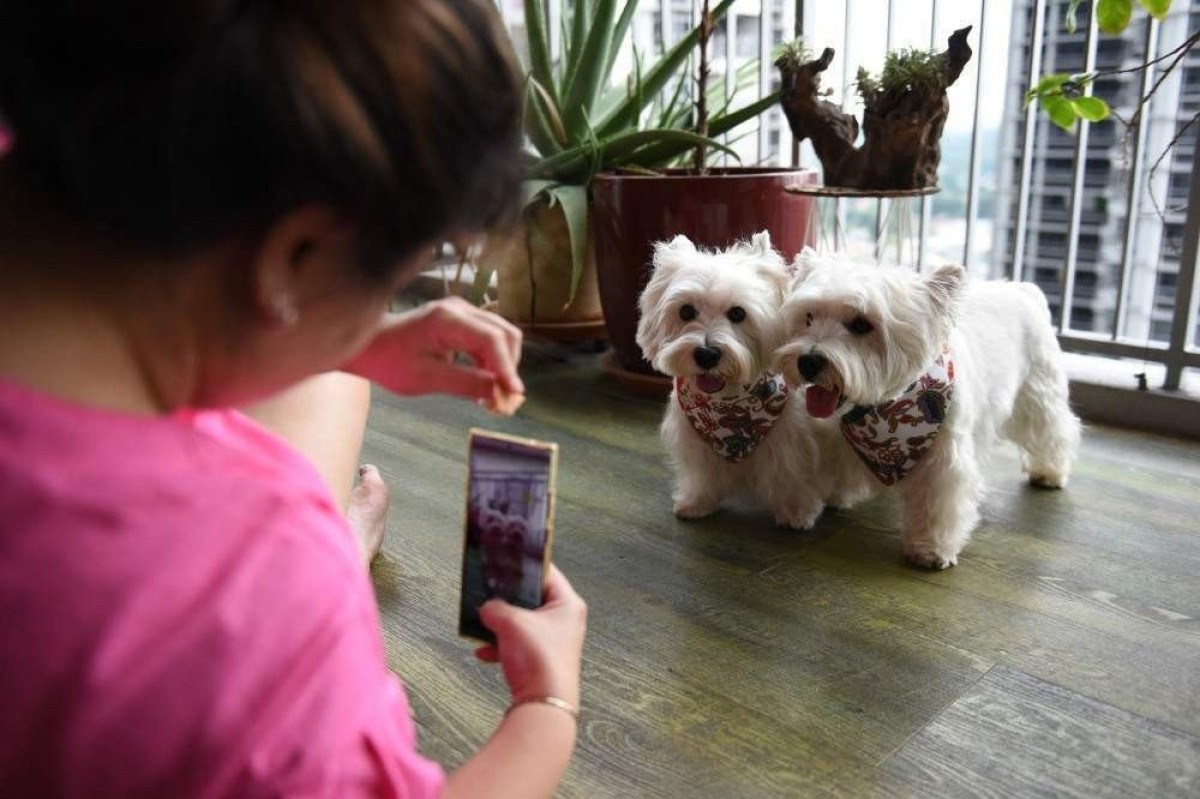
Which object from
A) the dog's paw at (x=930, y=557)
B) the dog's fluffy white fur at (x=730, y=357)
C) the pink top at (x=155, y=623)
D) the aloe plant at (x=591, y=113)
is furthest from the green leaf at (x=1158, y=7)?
the pink top at (x=155, y=623)

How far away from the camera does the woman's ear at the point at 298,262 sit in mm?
459

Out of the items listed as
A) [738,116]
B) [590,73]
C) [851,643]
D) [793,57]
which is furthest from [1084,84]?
[590,73]

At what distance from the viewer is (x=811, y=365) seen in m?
1.57

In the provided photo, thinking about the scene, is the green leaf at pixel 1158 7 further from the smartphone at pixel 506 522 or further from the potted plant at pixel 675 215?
the smartphone at pixel 506 522

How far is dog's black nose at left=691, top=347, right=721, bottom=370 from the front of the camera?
169cm

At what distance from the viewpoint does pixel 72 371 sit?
474 millimetres

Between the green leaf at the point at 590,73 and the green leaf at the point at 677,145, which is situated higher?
the green leaf at the point at 590,73

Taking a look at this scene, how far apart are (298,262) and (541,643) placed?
1.18 feet

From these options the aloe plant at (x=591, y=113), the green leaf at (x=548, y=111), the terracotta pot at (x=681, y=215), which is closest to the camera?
the terracotta pot at (x=681, y=215)

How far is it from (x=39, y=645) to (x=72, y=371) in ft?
0.42

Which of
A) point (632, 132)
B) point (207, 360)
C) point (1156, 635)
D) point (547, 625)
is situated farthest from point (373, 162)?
point (632, 132)

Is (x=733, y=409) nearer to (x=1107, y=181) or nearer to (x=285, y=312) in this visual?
(x=285, y=312)

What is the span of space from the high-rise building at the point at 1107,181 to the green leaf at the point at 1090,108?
0.56m

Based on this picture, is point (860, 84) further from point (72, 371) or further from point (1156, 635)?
point (72, 371)
